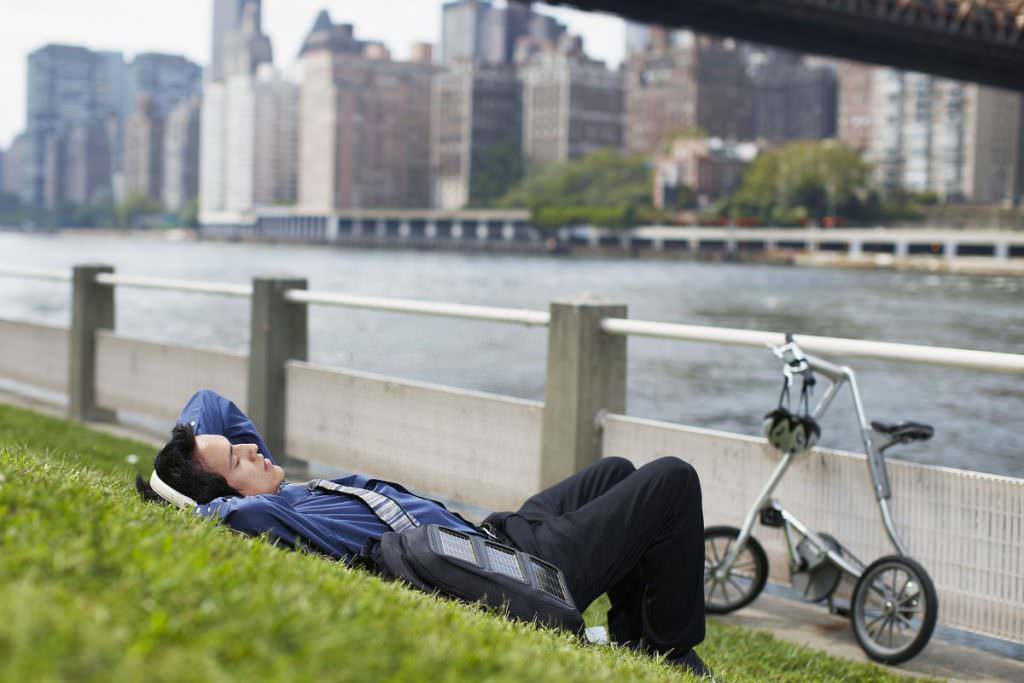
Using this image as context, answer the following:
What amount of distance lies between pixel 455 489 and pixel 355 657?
4.41 meters

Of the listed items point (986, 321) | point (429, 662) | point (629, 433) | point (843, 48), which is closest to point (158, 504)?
point (429, 662)

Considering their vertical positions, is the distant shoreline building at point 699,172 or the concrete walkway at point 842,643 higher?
the distant shoreline building at point 699,172

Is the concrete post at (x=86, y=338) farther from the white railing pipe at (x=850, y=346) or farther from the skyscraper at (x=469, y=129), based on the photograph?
the skyscraper at (x=469, y=129)

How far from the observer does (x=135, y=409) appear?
9.29 m

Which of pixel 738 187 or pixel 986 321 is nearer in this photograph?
pixel 986 321

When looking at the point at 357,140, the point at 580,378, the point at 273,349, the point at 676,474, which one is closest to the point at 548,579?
the point at 676,474

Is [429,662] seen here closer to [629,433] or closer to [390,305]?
[629,433]

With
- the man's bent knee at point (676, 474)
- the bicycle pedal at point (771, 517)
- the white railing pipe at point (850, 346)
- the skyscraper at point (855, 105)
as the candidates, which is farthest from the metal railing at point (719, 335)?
the skyscraper at point (855, 105)

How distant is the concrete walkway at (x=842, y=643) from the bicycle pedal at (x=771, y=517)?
43cm

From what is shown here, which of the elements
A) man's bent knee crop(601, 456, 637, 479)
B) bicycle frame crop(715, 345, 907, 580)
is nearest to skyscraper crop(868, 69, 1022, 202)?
bicycle frame crop(715, 345, 907, 580)

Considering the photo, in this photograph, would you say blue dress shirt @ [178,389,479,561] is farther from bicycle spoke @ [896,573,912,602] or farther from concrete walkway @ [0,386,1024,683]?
concrete walkway @ [0,386,1024,683]

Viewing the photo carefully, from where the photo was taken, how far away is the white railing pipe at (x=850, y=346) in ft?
14.8

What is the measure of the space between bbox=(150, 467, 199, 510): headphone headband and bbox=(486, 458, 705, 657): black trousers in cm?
83

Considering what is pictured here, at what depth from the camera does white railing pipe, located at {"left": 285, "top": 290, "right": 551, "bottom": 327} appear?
6082mm
